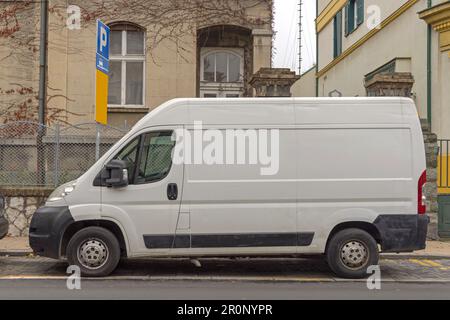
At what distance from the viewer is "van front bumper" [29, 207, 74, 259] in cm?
805

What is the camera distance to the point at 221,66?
1722cm

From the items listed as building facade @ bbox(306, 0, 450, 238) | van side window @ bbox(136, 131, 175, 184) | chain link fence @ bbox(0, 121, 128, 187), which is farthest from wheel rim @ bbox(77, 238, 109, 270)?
building facade @ bbox(306, 0, 450, 238)

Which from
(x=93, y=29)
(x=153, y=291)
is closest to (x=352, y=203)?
(x=153, y=291)

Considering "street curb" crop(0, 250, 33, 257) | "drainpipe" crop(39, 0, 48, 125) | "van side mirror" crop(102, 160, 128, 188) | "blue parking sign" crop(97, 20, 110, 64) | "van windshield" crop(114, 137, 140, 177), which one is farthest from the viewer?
"drainpipe" crop(39, 0, 48, 125)

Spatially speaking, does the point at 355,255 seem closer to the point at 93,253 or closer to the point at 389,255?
the point at 389,255

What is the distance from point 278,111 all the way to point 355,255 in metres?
2.37

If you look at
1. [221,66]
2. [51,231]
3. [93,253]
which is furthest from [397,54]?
[51,231]

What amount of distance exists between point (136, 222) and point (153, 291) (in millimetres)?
1107

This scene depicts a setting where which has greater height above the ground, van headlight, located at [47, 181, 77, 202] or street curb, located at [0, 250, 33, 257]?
van headlight, located at [47, 181, 77, 202]

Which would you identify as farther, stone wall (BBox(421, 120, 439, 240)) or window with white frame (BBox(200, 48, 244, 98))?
window with white frame (BBox(200, 48, 244, 98))

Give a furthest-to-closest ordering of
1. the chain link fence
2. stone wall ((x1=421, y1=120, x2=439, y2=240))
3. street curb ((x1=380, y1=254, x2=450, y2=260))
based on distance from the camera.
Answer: the chain link fence, stone wall ((x1=421, y1=120, x2=439, y2=240)), street curb ((x1=380, y1=254, x2=450, y2=260))

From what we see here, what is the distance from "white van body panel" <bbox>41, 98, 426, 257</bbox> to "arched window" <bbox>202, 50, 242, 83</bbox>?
894 centimetres

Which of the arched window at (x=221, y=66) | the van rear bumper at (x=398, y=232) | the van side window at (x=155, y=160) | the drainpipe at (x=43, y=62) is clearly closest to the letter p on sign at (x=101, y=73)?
the van side window at (x=155, y=160)

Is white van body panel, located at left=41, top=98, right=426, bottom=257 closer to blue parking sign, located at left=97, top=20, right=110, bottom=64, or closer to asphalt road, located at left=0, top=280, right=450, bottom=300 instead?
asphalt road, located at left=0, top=280, right=450, bottom=300
